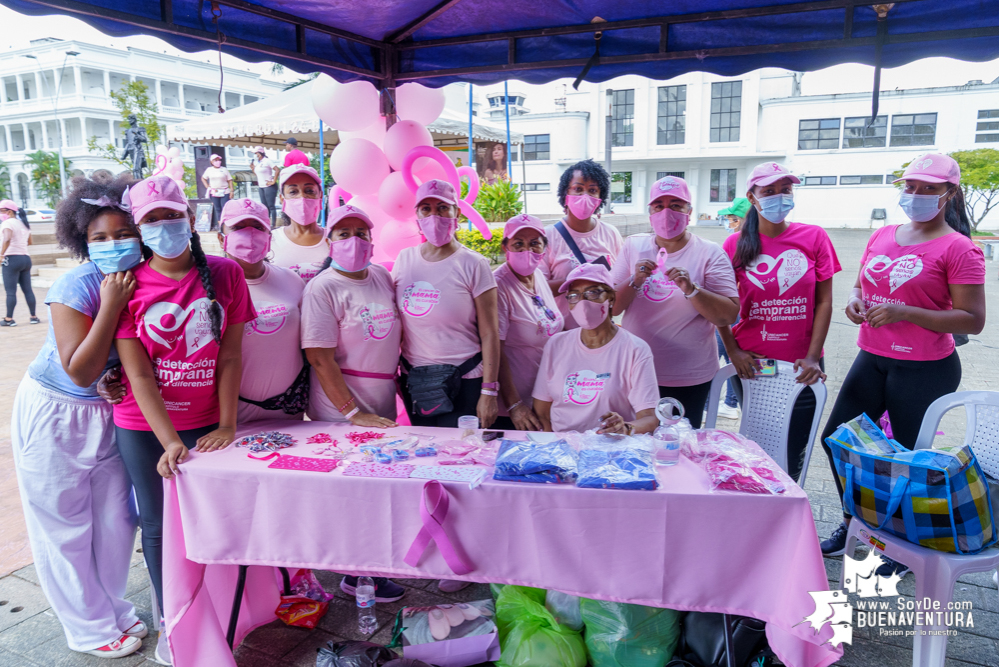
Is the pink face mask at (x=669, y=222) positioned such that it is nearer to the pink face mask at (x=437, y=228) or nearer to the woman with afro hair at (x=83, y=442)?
the pink face mask at (x=437, y=228)

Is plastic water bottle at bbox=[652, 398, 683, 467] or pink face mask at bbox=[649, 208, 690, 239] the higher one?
pink face mask at bbox=[649, 208, 690, 239]

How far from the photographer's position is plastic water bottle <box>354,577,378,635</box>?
259cm

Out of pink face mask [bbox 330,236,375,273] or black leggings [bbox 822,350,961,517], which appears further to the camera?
black leggings [bbox 822,350,961,517]

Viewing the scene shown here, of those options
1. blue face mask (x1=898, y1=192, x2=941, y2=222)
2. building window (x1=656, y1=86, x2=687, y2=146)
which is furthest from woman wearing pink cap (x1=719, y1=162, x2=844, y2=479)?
building window (x1=656, y1=86, x2=687, y2=146)

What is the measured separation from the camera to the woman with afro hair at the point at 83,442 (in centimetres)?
212

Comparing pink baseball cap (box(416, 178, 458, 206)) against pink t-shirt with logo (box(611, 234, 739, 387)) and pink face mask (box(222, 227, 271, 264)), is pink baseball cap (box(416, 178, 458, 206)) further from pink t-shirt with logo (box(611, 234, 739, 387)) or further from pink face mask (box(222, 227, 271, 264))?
pink t-shirt with logo (box(611, 234, 739, 387))

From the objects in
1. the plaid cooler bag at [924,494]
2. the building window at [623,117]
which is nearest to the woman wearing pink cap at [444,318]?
the plaid cooler bag at [924,494]

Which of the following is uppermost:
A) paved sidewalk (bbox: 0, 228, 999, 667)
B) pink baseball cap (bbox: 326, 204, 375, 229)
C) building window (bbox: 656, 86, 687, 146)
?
building window (bbox: 656, 86, 687, 146)

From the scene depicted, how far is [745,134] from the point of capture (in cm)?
3684

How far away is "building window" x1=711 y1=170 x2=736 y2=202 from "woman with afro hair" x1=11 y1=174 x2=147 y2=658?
40.4 meters

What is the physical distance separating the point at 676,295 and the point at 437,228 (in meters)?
1.17

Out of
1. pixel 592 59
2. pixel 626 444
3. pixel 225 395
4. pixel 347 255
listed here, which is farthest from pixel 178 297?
pixel 592 59

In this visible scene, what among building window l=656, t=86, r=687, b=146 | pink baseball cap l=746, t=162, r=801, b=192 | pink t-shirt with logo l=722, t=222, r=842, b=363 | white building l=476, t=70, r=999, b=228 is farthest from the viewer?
building window l=656, t=86, r=687, b=146

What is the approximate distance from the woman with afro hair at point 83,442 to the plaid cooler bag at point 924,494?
2.64m
